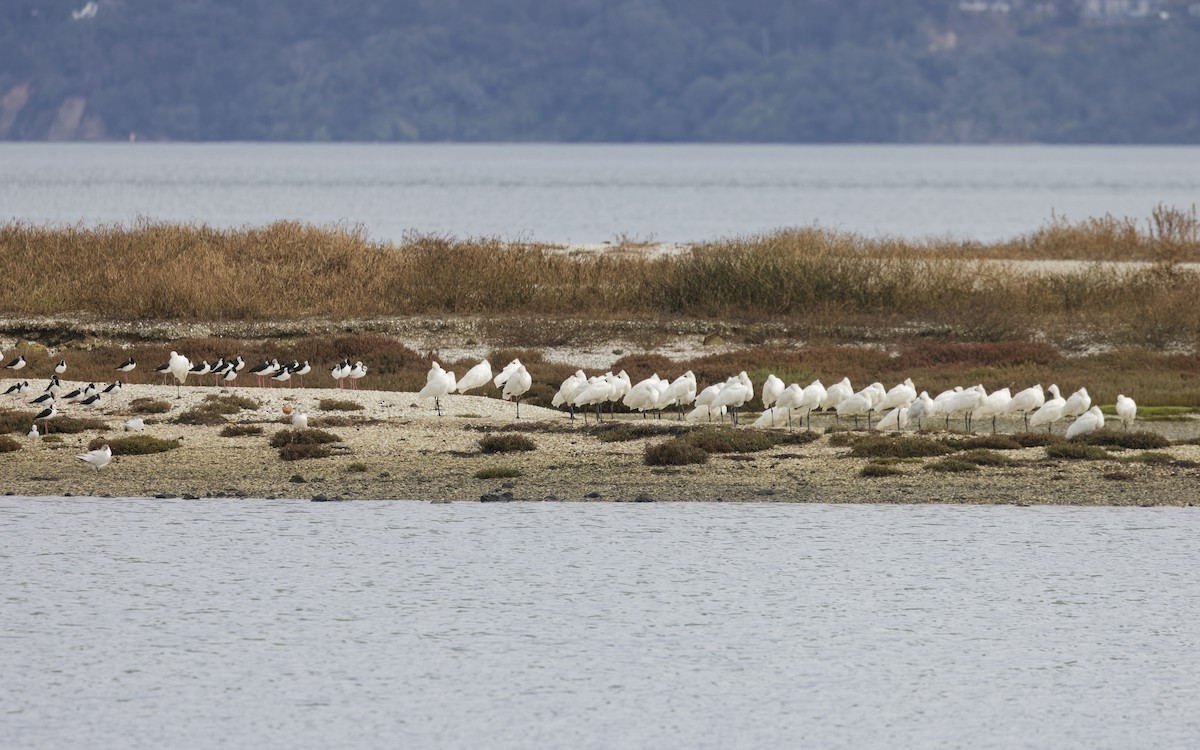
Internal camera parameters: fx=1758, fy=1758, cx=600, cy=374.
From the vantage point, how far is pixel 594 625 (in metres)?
17.6

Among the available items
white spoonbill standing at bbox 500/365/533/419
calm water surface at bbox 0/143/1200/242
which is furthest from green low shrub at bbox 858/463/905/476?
calm water surface at bbox 0/143/1200/242

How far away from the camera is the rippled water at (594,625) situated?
1444 cm

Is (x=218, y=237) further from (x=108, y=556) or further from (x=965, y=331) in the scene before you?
(x=108, y=556)

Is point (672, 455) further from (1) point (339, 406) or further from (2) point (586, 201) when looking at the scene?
(2) point (586, 201)

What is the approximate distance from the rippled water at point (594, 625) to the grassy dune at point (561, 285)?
16.5m

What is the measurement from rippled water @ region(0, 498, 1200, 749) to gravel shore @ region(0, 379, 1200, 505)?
1.59 feet

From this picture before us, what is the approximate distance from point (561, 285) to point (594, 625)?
25494mm

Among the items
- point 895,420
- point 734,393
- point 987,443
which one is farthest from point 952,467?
point 734,393

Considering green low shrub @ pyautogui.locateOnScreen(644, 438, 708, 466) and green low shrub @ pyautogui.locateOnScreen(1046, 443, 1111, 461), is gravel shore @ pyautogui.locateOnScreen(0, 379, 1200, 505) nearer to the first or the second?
green low shrub @ pyautogui.locateOnScreen(644, 438, 708, 466)

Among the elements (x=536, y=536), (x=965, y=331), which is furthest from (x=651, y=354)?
(x=536, y=536)

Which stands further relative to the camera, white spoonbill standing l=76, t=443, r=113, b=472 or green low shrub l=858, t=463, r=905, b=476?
green low shrub l=858, t=463, r=905, b=476

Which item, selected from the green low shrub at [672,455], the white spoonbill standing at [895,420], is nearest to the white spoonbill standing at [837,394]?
the white spoonbill standing at [895,420]

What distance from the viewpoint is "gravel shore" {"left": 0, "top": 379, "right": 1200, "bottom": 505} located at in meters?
22.9

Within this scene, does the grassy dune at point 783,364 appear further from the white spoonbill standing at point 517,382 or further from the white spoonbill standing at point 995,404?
the white spoonbill standing at point 995,404
